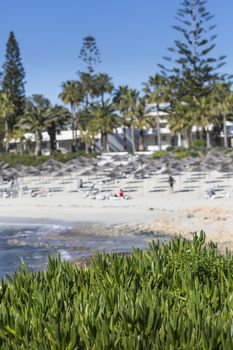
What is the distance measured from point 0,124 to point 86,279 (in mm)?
60923

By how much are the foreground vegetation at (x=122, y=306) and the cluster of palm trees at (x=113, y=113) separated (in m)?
45.0

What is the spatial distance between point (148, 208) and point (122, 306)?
19268 millimetres

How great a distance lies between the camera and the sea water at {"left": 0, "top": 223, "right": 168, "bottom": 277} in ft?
49.6

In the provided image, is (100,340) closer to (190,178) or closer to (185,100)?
(190,178)

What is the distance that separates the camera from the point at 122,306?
5012mm

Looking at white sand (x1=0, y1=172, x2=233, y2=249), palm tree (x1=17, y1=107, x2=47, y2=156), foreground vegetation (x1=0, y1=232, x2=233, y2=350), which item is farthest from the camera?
palm tree (x1=17, y1=107, x2=47, y2=156)

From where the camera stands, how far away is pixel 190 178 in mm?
34719

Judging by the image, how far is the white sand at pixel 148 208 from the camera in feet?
65.0

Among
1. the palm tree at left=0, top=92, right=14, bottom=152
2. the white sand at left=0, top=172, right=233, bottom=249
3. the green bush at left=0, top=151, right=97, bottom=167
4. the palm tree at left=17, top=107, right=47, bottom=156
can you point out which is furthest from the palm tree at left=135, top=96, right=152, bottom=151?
the white sand at left=0, top=172, right=233, bottom=249

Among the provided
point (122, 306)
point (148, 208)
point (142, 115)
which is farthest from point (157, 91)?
point (122, 306)

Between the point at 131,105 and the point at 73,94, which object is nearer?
the point at 131,105

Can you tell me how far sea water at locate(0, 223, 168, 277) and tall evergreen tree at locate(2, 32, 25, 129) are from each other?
134ft

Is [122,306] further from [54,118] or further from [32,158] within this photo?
[54,118]

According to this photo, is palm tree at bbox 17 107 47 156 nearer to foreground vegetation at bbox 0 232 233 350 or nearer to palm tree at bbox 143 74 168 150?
palm tree at bbox 143 74 168 150
